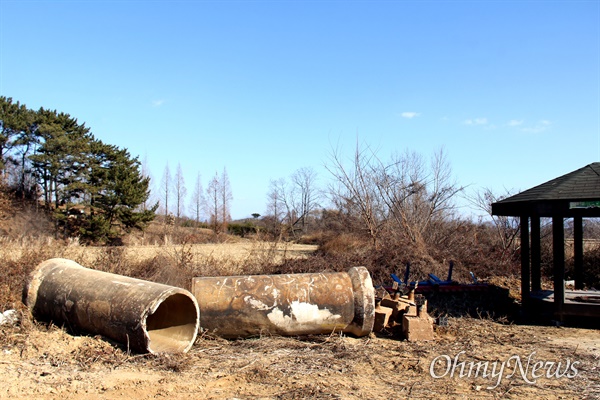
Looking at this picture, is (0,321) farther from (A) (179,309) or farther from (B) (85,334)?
(A) (179,309)

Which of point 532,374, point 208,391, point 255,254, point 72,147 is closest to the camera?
point 208,391

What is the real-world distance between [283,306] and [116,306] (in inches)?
93.4

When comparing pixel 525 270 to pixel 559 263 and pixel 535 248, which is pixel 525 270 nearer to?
pixel 535 248

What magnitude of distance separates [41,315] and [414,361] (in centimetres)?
597

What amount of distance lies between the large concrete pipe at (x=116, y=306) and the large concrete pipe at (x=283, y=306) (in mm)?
409

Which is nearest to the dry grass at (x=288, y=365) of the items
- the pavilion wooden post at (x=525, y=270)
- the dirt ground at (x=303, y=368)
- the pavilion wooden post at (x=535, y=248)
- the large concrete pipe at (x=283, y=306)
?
the dirt ground at (x=303, y=368)

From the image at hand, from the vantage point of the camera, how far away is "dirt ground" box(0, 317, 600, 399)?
5328 mm

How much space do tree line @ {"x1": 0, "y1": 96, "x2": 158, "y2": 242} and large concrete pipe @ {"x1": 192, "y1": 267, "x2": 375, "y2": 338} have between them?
1105 inches

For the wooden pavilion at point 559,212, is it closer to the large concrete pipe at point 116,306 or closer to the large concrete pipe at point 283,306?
the large concrete pipe at point 283,306

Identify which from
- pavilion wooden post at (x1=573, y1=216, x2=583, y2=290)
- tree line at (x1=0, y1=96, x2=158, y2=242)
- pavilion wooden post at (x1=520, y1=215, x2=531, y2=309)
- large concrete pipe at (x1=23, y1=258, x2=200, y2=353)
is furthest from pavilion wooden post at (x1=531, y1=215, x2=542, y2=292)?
tree line at (x1=0, y1=96, x2=158, y2=242)

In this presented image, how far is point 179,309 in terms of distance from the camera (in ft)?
25.3

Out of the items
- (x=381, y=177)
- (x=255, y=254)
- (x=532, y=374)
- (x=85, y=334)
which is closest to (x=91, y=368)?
(x=85, y=334)

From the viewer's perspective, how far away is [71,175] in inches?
1372

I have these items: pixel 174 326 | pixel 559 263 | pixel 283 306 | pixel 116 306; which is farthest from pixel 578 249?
pixel 116 306
